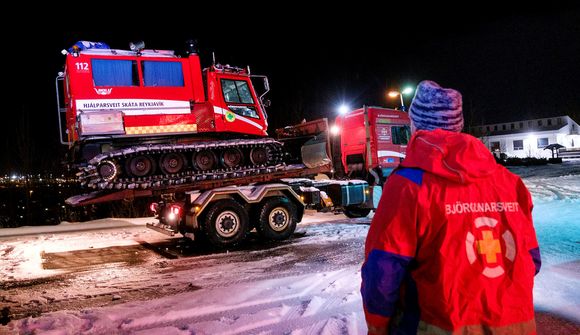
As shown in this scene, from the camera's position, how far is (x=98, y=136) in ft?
31.5

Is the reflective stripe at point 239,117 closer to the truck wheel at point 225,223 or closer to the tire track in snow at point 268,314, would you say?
the truck wheel at point 225,223

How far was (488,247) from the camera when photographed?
6.07 ft

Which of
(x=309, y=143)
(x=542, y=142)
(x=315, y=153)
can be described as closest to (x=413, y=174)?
(x=315, y=153)

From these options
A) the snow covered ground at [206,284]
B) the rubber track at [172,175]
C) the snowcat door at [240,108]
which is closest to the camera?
the snow covered ground at [206,284]

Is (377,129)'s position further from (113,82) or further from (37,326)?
(37,326)

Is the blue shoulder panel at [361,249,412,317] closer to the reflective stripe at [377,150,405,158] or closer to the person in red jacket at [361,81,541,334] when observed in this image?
the person in red jacket at [361,81,541,334]

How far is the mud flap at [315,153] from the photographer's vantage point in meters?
11.8

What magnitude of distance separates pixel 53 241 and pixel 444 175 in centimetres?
1167

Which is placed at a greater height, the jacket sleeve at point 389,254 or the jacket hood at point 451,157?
the jacket hood at point 451,157

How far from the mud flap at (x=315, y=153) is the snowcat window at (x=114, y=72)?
4775 millimetres

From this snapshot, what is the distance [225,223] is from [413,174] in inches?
310

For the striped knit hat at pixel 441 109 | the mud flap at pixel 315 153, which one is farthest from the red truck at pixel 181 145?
the striped knit hat at pixel 441 109

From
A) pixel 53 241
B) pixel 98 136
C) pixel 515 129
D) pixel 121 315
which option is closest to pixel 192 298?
pixel 121 315

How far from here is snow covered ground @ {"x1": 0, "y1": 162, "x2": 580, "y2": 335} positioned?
4.71m
